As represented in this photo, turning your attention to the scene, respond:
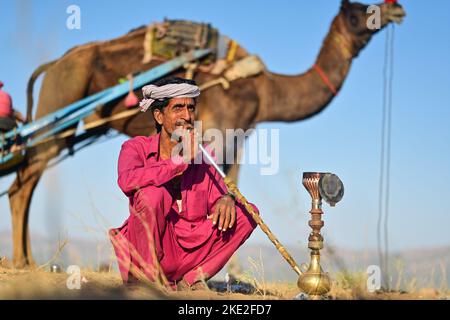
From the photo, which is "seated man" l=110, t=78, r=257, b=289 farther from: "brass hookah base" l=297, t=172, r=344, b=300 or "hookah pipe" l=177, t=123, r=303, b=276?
"brass hookah base" l=297, t=172, r=344, b=300

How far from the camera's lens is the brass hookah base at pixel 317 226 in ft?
12.9

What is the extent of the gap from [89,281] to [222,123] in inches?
220

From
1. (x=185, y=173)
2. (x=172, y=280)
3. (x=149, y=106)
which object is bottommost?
(x=172, y=280)

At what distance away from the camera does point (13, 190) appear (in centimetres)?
928

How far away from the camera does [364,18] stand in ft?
32.6

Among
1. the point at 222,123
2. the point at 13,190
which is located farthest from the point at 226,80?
the point at 13,190

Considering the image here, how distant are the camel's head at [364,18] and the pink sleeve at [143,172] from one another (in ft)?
19.9

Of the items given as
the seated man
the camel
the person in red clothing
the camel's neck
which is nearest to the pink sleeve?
the seated man

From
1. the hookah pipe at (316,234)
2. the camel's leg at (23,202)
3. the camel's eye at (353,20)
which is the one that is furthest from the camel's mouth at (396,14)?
the hookah pipe at (316,234)

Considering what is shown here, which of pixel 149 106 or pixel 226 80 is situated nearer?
pixel 149 106

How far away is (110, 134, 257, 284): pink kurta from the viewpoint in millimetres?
4188

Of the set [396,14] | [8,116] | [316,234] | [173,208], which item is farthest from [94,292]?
[396,14]
